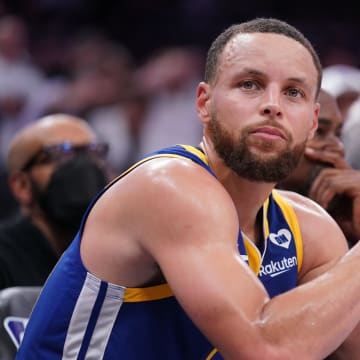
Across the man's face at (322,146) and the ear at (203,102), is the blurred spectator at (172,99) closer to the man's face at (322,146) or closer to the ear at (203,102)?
the man's face at (322,146)

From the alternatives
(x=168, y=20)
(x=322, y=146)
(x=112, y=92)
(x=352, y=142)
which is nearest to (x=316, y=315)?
(x=322, y=146)

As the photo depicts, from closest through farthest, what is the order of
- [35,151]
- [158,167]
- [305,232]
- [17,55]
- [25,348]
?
[158,167]
[25,348]
[305,232]
[35,151]
[17,55]

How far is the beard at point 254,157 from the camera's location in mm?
2154

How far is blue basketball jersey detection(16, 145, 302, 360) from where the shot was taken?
7.15 ft

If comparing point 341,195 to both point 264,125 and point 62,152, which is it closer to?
point 264,125

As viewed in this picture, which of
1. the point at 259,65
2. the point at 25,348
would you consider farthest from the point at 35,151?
the point at 259,65

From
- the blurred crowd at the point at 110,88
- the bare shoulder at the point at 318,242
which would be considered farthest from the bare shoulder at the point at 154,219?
the blurred crowd at the point at 110,88

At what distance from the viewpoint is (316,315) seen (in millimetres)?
1902

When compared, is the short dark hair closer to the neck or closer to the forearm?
the neck

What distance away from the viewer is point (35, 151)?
13.2 ft

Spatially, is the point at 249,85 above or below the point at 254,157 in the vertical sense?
above

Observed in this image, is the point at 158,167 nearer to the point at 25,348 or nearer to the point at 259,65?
the point at 259,65

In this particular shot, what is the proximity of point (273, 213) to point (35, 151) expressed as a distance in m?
1.81

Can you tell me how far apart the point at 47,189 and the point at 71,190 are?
0.64 ft
